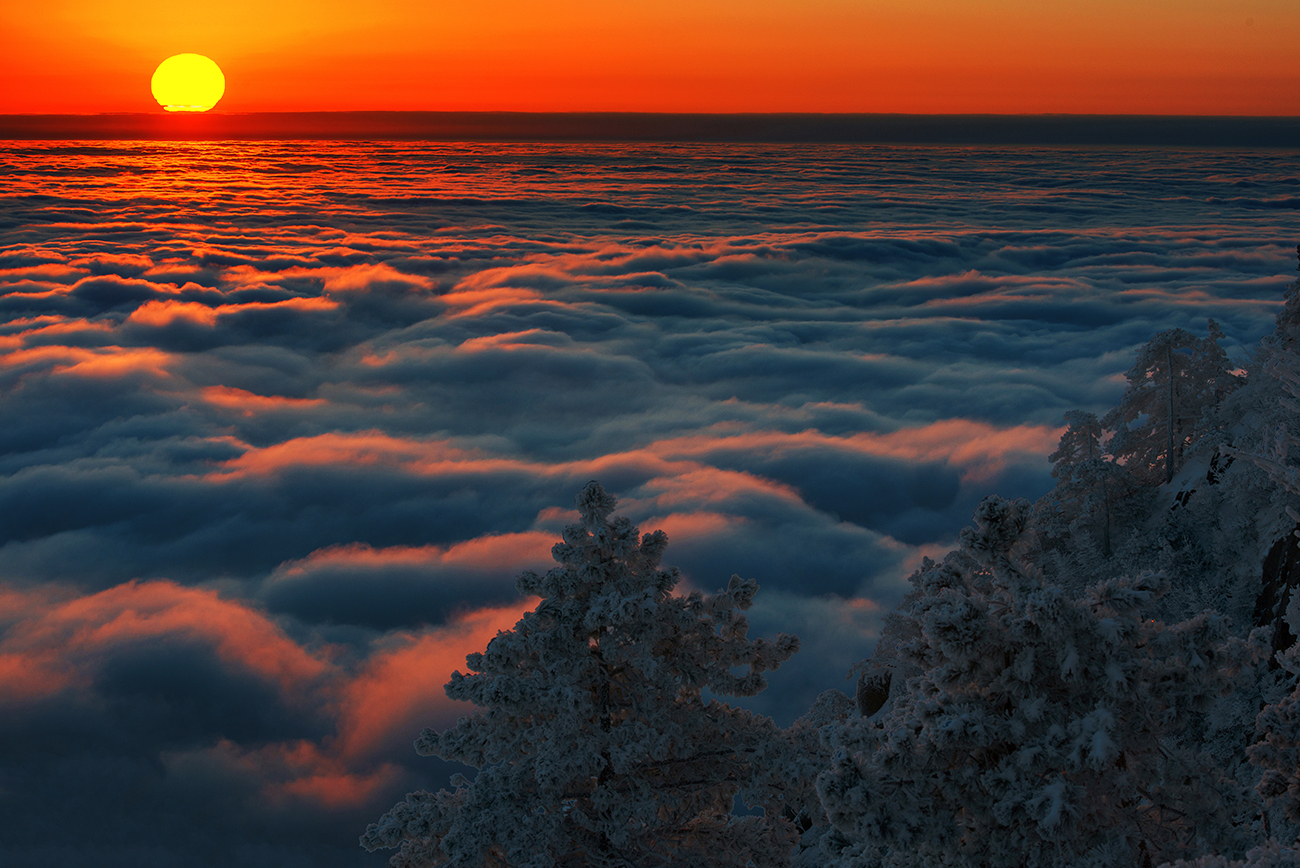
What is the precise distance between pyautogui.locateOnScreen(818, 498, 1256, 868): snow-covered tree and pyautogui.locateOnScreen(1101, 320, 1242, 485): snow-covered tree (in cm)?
1752

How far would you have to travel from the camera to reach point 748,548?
12694cm

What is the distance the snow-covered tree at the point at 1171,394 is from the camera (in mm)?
22750

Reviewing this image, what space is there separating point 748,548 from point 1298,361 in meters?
115

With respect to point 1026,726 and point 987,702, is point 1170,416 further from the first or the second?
point 1026,726

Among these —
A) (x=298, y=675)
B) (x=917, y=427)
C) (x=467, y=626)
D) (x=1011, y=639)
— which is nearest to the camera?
(x=1011, y=639)

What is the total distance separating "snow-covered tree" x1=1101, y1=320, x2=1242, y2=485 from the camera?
74.6 ft

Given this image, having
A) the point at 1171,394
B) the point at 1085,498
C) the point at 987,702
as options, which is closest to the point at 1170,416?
the point at 1171,394

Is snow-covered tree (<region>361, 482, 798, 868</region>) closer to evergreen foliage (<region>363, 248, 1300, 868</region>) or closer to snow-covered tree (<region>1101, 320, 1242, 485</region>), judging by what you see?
evergreen foliage (<region>363, 248, 1300, 868</region>)

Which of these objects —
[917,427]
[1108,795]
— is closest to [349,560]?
[917,427]

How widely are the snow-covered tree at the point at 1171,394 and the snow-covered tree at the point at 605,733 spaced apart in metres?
15.4

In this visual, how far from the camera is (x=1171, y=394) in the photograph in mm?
22547

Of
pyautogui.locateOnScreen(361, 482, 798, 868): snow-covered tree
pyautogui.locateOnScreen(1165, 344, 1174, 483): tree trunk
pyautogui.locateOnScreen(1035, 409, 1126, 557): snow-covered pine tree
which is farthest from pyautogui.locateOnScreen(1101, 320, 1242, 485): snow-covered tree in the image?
pyautogui.locateOnScreen(361, 482, 798, 868): snow-covered tree

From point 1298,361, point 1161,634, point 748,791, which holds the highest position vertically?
point 1298,361

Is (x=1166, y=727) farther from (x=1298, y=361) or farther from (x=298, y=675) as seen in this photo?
(x=298, y=675)
